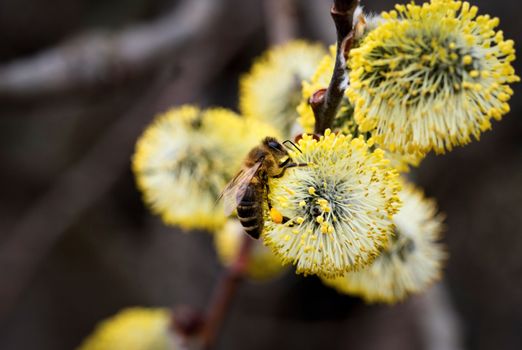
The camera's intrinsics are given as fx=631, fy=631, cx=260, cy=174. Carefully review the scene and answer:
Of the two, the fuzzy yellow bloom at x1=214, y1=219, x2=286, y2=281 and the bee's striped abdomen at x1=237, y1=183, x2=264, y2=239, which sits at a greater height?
the fuzzy yellow bloom at x1=214, y1=219, x2=286, y2=281

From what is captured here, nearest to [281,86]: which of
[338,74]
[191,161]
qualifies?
[191,161]

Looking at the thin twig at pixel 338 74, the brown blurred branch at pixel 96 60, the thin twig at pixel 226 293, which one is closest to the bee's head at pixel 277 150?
the thin twig at pixel 338 74

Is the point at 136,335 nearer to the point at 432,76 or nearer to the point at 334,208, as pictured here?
the point at 334,208

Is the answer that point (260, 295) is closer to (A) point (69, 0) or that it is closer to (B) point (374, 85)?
(A) point (69, 0)

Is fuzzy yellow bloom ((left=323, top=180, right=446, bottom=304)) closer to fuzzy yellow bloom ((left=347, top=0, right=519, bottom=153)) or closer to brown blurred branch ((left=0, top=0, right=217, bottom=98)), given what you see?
fuzzy yellow bloom ((left=347, top=0, right=519, bottom=153))

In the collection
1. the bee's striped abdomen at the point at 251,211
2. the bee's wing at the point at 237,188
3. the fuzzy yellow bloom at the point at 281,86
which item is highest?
the fuzzy yellow bloom at the point at 281,86

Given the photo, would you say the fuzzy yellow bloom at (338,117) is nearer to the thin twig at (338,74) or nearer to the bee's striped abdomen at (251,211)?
the thin twig at (338,74)

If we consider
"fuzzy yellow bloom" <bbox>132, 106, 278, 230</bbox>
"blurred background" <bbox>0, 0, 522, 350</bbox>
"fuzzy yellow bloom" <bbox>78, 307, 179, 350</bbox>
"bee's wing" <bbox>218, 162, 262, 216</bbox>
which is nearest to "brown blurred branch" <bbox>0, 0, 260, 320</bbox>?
"blurred background" <bbox>0, 0, 522, 350</bbox>
